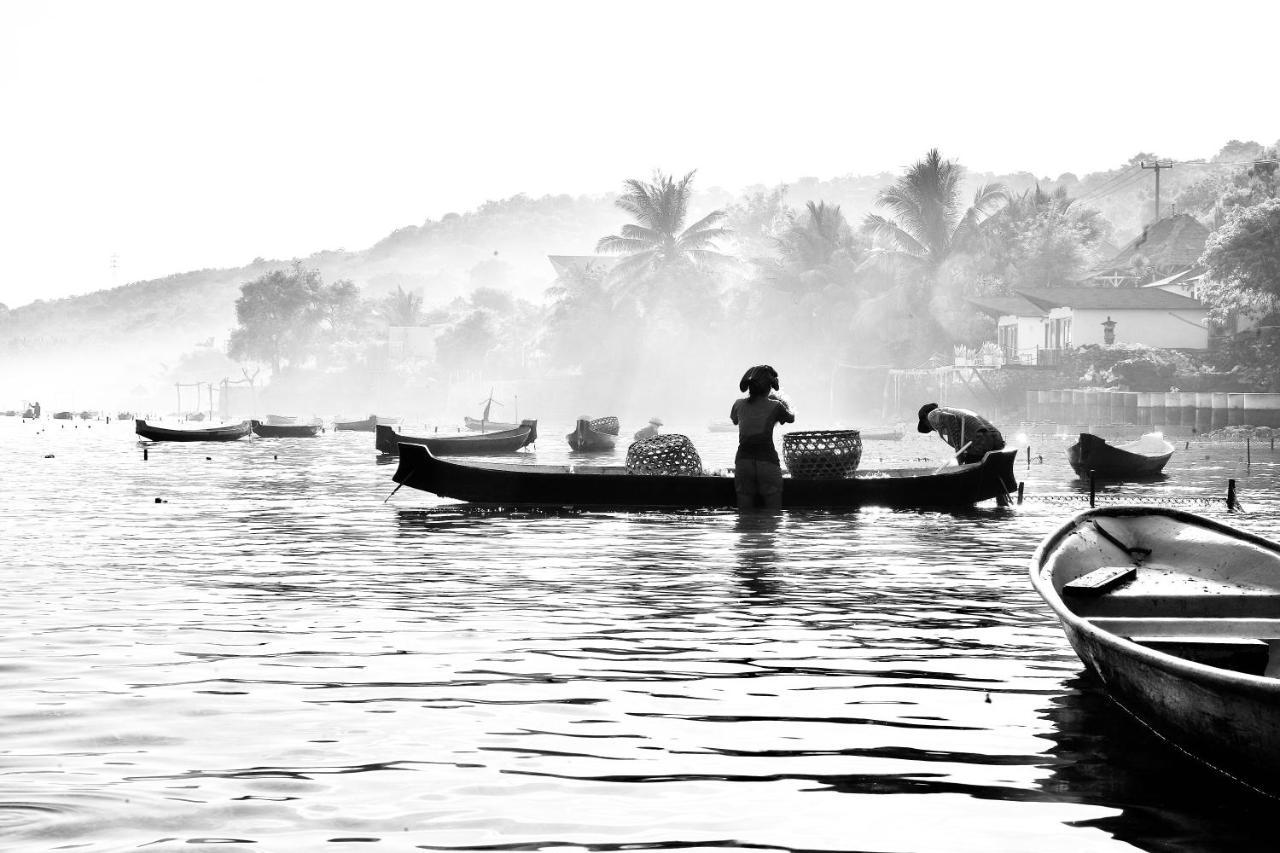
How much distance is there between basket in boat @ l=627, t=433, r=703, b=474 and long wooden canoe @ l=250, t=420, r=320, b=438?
54.3m

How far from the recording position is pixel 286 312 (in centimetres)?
15312

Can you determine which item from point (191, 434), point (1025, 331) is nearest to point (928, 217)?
point (1025, 331)

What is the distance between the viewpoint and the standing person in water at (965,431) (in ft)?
80.7

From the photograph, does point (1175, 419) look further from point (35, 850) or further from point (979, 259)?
point (35, 850)

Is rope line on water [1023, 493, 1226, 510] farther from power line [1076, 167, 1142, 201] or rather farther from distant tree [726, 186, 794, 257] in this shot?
power line [1076, 167, 1142, 201]

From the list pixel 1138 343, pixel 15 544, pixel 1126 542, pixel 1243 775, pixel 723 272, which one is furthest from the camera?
pixel 723 272

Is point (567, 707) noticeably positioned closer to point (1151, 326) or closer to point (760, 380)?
point (760, 380)

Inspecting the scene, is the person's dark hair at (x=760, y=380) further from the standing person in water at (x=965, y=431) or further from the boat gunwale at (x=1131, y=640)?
the boat gunwale at (x=1131, y=640)

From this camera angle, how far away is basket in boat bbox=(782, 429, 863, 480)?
23641mm

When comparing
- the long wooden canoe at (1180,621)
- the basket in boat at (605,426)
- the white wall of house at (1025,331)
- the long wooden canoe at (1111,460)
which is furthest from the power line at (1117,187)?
the long wooden canoe at (1180,621)

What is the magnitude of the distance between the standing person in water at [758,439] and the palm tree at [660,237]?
6902 centimetres

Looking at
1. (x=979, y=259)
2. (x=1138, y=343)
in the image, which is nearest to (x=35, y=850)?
(x=1138, y=343)

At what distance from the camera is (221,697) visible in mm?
9375

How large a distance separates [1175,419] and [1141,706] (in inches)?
2063
